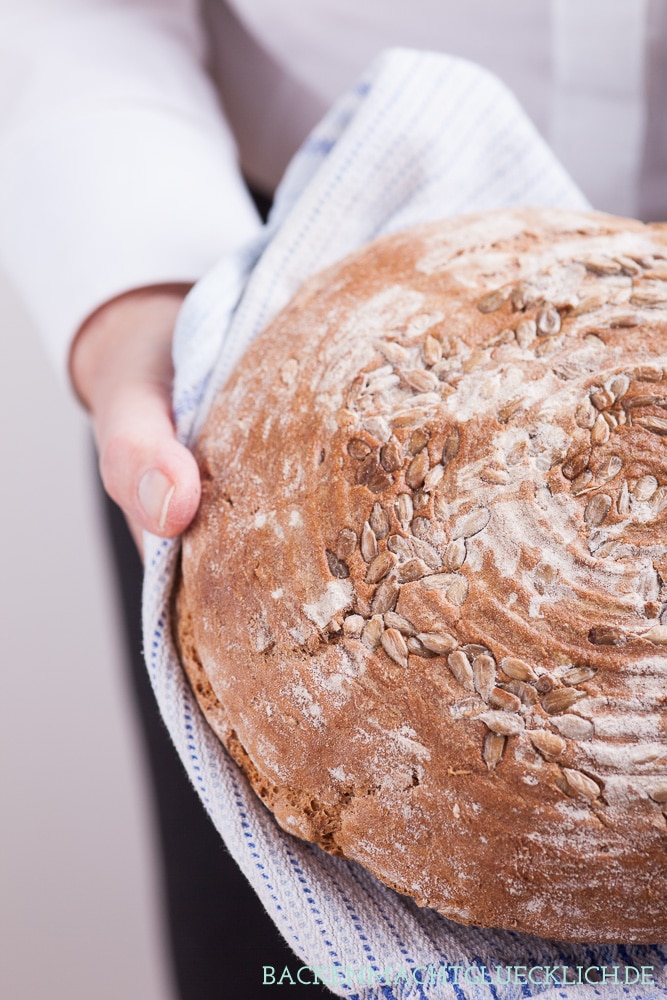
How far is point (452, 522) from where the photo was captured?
0.75 meters

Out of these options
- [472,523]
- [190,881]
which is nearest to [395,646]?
[472,523]

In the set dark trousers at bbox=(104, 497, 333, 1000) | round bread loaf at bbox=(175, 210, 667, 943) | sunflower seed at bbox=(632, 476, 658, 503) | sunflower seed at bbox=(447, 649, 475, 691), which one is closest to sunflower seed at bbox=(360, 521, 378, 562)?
round bread loaf at bbox=(175, 210, 667, 943)

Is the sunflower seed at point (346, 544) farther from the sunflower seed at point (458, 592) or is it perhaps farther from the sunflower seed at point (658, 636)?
the sunflower seed at point (658, 636)

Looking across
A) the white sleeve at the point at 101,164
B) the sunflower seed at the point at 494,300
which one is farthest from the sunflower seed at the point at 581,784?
the white sleeve at the point at 101,164

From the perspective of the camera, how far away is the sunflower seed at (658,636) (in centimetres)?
71

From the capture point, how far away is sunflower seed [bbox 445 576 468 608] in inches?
29.0

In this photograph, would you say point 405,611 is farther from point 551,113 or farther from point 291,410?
point 551,113

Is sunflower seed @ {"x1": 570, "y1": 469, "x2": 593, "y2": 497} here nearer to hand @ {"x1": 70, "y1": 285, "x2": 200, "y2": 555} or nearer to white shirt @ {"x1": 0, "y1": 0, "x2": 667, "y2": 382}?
hand @ {"x1": 70, "y1": 285, "x2": 200, "y2": 555}

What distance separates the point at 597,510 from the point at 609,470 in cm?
4

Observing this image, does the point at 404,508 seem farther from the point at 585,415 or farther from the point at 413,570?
the point at 585,415

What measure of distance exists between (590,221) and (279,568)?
1.61ft

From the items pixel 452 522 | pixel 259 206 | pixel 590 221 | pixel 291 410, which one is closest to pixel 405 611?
pixel 452 522

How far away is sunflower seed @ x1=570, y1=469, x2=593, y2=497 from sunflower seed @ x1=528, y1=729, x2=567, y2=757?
7.8 inches

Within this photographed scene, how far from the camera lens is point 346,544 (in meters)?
0.77
